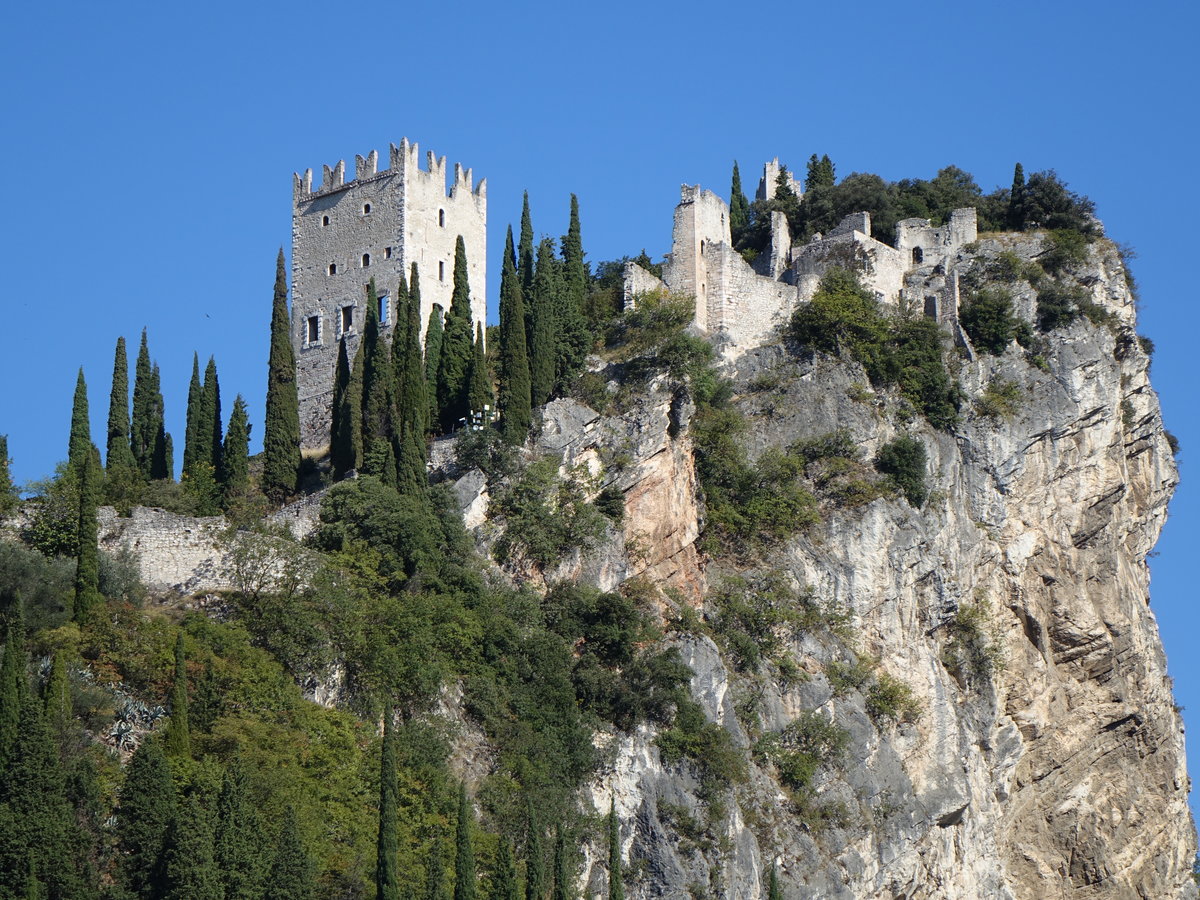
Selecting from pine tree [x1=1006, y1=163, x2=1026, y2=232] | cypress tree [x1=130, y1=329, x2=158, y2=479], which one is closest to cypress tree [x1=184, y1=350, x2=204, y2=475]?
cypress tree [x1=130, y1=329, x2=158, y2=479]

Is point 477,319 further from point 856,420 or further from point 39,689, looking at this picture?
point 39,689

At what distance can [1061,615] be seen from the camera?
202 feet

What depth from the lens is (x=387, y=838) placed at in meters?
41.2

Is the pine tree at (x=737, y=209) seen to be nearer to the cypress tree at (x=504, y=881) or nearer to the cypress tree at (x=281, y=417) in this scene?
the cypress tree at (x=281, y=417)

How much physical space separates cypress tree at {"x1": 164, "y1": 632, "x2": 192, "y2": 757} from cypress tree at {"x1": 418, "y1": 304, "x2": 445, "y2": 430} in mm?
13372

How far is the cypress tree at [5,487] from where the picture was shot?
47688mm

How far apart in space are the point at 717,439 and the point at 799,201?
47.2ft

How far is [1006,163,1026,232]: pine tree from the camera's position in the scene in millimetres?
68500

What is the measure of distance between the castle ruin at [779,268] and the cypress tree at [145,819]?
2237 cm

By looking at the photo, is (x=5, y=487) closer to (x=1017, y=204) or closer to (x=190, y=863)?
(x=190, y=863)

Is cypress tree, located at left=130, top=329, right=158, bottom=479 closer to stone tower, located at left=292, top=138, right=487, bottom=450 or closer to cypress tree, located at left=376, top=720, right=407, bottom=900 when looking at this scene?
stone tower, located at left=292, top=138, right=487, bottom=450

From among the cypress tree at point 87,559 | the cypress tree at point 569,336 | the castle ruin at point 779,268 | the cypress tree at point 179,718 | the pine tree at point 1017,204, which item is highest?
the pine tree at point 1017,204

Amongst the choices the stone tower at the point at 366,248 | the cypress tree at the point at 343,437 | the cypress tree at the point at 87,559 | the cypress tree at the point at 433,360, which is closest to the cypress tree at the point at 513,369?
the cypress tree at the point at 433,360

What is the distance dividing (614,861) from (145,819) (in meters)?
10.3
